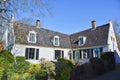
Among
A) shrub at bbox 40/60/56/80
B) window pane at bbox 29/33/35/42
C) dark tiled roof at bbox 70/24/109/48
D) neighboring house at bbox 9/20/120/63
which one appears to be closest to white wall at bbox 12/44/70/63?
neighboring house at bbox 9/20/120/63

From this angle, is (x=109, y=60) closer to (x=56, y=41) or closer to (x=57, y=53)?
(x=57, y=53)

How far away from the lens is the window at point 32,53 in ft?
83.1

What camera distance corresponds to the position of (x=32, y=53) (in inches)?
1021

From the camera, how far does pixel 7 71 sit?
11.4 metres

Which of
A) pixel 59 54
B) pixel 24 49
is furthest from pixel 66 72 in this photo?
pixel 59 54

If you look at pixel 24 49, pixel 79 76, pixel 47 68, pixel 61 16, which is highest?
pixel 61 16

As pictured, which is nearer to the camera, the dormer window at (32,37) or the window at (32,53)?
the window at (32,53)

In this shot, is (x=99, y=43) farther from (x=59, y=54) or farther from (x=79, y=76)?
(x=79, y=76)

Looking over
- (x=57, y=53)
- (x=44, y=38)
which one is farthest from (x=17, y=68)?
(x=57, y=53)

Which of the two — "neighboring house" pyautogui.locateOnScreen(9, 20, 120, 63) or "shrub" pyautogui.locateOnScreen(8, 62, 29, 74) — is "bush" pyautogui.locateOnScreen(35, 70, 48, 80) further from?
"neighboring house" pyautogui.locateOnScreen(9, 20, 120, 63)

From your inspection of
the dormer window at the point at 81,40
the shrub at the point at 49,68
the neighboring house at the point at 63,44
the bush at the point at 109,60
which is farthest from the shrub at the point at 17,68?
the dormer window at the point at 81,40

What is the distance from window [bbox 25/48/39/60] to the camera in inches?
997

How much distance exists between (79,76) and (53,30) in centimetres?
1880

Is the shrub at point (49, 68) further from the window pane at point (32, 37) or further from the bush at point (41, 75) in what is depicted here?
the window pane at point (32, 37)
